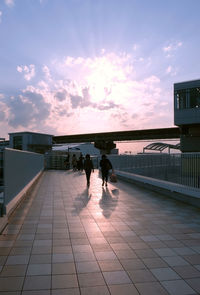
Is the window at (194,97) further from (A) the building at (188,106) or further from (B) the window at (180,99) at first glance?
(B) the window at (180,99)

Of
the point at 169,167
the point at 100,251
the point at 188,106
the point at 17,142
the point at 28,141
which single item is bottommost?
the point at 100,251

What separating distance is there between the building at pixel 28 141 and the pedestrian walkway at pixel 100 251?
63932 mm

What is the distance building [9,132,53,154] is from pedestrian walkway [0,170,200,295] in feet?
210

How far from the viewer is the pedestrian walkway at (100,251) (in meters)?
3.49

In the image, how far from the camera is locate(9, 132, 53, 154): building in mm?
70250

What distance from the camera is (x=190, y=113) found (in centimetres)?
3328

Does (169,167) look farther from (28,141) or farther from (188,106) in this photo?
(28,141)

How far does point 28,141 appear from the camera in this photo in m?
70.3

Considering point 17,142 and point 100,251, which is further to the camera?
point 17,142

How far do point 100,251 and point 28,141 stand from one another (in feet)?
224

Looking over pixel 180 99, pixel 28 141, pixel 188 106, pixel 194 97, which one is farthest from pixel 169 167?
pixel 28 141

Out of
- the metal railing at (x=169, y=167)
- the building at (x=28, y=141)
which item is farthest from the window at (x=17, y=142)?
the metal railing at (x=169, y=167)

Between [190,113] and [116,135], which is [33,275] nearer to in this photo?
[190,113]

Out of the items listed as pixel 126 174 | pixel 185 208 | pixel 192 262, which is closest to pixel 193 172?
pixel 185 208
